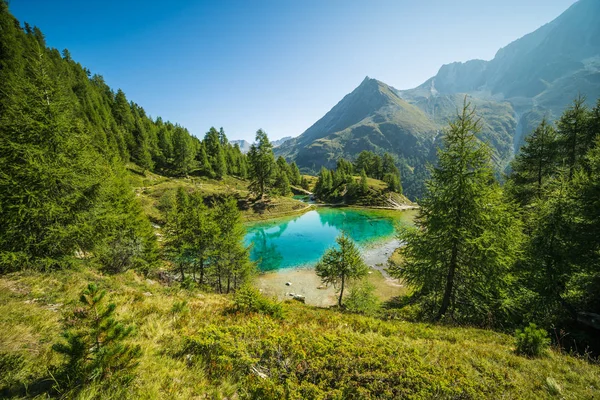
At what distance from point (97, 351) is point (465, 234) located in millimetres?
15450

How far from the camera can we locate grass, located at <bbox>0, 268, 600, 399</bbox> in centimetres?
516

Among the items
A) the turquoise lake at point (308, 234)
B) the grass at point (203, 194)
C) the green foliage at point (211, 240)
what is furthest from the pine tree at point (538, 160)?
the grass at point (203, 194)

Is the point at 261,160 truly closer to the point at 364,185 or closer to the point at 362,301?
the point at 364,185

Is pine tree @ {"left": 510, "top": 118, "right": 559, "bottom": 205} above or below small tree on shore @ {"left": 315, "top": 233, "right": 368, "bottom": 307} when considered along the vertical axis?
above

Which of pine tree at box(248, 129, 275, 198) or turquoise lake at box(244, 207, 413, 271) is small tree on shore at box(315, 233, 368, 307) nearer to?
turquoise lake at box(244, 207, 413, 271)

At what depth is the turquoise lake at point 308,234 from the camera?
130 feet

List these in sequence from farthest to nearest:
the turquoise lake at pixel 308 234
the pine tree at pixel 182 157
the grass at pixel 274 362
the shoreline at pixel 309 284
A: the pine tree at pixel 182 157 < the turquoise lake at pixel 308 234 < the shoreline at pixel 309 284 < the grass at pixel 274 362

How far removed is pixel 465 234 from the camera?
1221 centimetres

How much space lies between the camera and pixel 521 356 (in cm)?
751

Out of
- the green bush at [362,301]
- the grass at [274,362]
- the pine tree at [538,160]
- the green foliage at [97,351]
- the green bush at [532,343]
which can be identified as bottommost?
the green bush at [362,301]

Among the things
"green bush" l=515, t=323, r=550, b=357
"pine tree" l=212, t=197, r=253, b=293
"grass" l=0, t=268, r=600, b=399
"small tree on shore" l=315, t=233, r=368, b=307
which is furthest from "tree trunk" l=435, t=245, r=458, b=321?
"pine tree" l=212, t=197, r=253, b=293

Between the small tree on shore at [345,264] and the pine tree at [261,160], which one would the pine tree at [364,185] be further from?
the small tree on shore at [345,264]

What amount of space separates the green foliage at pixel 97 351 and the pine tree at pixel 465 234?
14.1 m

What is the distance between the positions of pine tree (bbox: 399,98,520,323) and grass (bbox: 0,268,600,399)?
14.3 ft
